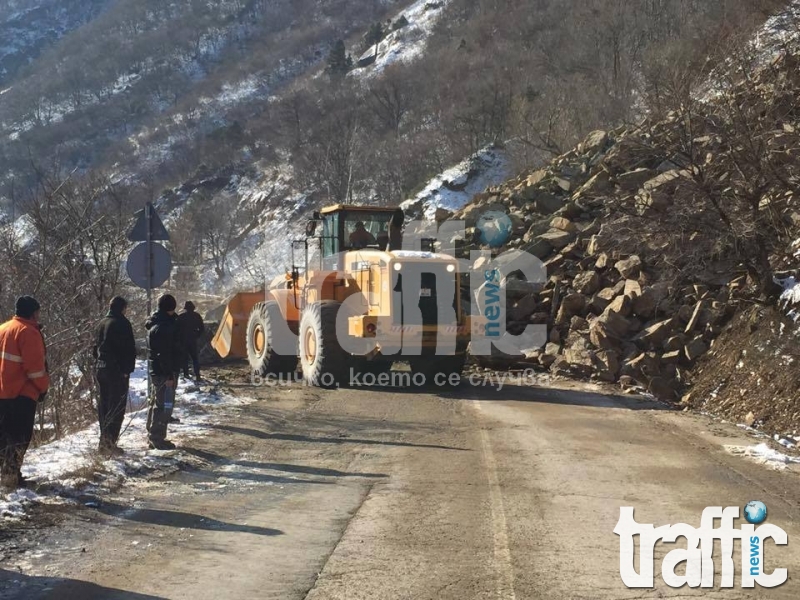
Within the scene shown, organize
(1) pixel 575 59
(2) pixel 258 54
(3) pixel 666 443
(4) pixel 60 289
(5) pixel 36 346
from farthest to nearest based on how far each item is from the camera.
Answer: (2) pixel 258 54
(1) pixel 575 59
(4) pixel 60 289
(3) pixel 666 443
(5) pixel 36 346

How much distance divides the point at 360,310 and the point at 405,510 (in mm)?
8005

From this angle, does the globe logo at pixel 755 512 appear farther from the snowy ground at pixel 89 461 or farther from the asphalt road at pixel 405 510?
the snowy ground at pixel 89 461

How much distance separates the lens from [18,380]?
7.39m

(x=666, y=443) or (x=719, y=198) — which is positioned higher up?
(x=719, y=198)

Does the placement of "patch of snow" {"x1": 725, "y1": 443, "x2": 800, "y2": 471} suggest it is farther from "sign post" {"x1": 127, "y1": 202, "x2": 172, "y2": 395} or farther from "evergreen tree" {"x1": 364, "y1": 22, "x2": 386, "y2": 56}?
"evergreen tree" {"x1": 364, "y1": 22, "x2": 386, "y2": 56}

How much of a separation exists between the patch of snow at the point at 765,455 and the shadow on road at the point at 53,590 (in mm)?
6728

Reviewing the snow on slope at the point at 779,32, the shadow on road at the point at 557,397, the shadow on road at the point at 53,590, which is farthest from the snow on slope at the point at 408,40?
the shadow on road at the point at 53,590

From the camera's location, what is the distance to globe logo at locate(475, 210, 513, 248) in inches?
824

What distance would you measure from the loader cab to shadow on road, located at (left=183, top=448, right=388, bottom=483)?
6.92 meters

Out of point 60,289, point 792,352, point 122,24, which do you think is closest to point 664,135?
point 792,352

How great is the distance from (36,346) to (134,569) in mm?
2739

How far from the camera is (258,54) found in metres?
152

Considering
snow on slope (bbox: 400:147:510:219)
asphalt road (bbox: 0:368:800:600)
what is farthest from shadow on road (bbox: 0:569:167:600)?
snow on slope (bbox: 400:147:510:219)

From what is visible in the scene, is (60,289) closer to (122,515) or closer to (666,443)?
(122,515)
